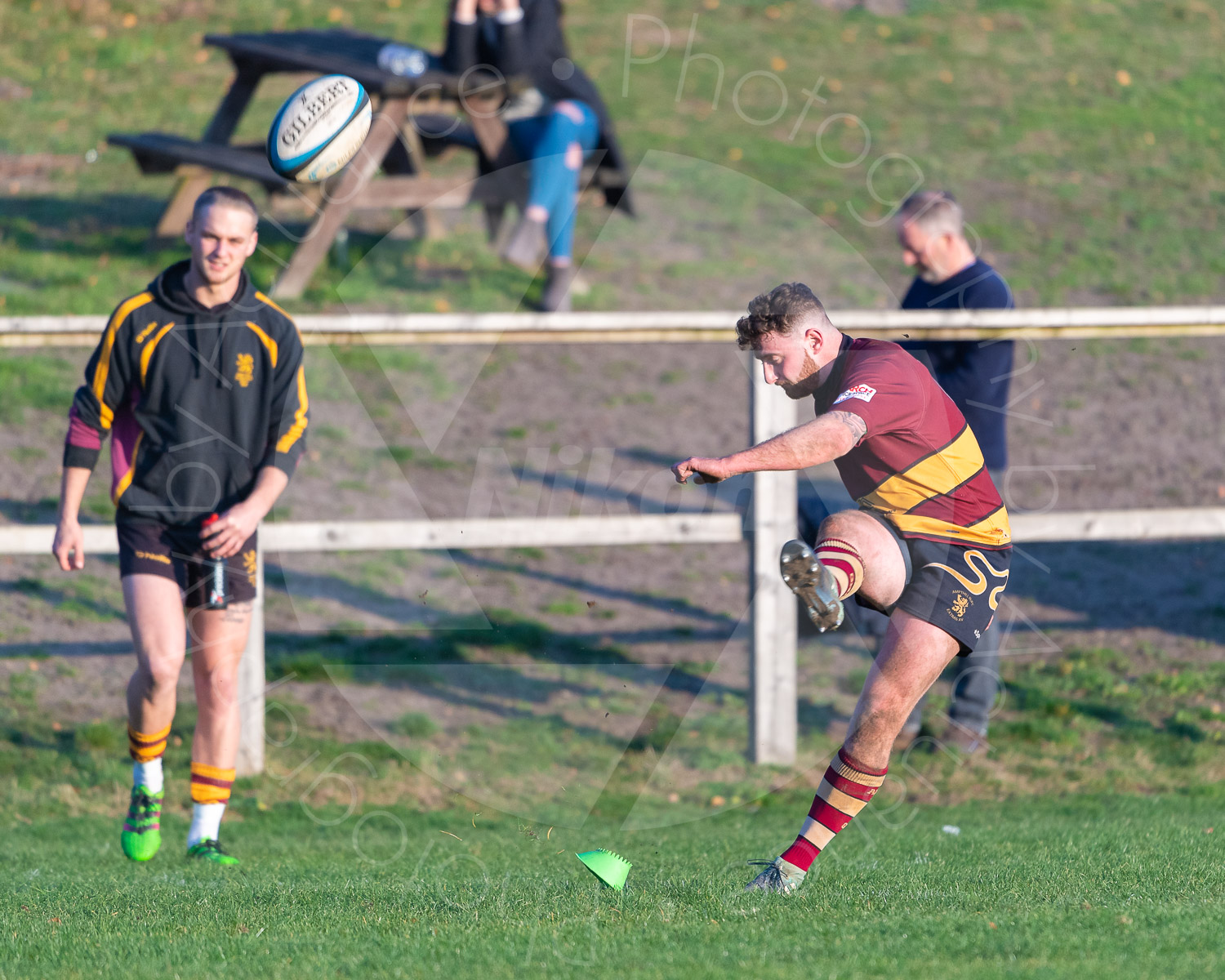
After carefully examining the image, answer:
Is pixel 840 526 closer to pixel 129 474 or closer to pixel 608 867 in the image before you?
pixel 608 867

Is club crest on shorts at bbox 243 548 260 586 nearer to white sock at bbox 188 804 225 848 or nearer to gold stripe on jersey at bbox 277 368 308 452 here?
gold stripe on jersey at bbox 277 368 308 452

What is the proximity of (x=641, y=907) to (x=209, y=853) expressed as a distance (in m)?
1.77

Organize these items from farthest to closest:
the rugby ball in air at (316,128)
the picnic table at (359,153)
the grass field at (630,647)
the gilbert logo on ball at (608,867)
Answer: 1. the picnic table at (359,153)
2. the rugby ball in air at (316,128)
3. the gilbert logo on ball at (608,867)
4. the grass field at (630,647)

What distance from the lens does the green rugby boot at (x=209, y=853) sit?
4.43 meters

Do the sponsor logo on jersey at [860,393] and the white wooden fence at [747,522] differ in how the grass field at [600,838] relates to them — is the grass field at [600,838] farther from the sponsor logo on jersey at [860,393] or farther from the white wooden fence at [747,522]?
the sponsor logo on jersey at [860,393]

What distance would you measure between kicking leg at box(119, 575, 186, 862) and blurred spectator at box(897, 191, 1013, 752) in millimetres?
3115

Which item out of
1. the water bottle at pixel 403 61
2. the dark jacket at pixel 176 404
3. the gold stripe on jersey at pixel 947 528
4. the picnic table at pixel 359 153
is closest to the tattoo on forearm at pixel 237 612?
the dark jacket at pixel 176 404

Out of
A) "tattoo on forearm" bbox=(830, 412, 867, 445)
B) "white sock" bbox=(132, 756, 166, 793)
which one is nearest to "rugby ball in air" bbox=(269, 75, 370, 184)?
"white sock" bbox=(132, 756, 166, 793)

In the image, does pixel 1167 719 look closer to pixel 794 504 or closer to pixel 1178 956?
pixel 794 504

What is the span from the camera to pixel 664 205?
13523mm

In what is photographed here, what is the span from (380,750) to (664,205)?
886 cm

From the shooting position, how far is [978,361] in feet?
18.4

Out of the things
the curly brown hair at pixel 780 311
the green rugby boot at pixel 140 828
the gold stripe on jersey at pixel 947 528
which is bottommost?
the green rugby boot at pixel 140 828

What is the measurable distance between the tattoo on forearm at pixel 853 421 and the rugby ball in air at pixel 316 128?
2310 millimetres
